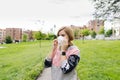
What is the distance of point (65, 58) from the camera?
398 cm

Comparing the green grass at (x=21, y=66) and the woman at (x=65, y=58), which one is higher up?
the woman at (x=65, y=58)

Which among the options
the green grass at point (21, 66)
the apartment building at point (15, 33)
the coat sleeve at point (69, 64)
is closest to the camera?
the coat sleeve at point (69, 64)

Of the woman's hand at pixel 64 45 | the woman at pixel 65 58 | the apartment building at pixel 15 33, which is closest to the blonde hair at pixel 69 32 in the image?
the woman at pixel 65 58

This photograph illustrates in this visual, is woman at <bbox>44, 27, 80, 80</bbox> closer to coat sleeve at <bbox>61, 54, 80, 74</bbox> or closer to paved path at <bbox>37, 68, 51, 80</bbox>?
coat sleeve at <bbox>61, 54, 80, 74</bbox>

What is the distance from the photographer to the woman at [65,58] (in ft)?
13.0

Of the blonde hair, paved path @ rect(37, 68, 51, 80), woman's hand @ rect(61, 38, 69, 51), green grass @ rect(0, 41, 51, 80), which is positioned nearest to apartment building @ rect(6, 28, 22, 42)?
green grass @ rect(0, 41, 51, 80)

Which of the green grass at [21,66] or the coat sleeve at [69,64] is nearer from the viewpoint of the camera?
the coat sleeve at [69,64]

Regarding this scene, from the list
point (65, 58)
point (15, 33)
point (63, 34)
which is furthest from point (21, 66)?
point (15, 33)

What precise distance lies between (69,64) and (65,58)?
0.28 feet

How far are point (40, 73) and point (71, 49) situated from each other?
29.5 ft

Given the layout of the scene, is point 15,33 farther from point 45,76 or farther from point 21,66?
point 45,76

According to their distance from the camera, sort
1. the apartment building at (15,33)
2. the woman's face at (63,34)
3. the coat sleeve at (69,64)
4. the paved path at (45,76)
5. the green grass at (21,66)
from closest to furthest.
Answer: the coat sleeve at (69,64)
the woman's face at (63,34)
the paved path at (45,76)
the green grass at (21,66)
the apartment building at (15,33)

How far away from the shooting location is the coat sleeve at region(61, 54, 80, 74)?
3938 mm

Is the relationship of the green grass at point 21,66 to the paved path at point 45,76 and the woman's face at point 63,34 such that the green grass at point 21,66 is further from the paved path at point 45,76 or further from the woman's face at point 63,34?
the woman's face at point 63,34
